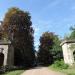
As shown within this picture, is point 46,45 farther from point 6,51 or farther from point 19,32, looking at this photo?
point 6,51

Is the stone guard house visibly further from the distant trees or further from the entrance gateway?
the distant trees

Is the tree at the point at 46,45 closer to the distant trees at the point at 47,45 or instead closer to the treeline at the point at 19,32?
the distant trees at the point at 47,45

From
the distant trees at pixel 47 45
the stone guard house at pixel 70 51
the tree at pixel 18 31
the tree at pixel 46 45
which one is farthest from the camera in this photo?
the tree at pixel 46 45

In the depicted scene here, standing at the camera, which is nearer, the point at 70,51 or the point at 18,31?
the point at 70,51

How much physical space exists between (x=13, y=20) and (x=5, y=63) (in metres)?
14.5

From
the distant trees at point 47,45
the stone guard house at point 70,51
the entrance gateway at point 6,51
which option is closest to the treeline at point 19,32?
the entrance gateway at point 6,51

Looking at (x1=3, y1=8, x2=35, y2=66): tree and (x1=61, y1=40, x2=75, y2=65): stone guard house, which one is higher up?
(x1=3, y1=8, x2=35, y2=66): tree

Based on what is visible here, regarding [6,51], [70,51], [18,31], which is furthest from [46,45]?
[6,51]

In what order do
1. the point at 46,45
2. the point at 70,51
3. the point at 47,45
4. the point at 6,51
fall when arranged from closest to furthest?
the point at 70,51, the point at 6,51, the point at 47,45, the point at 46,45

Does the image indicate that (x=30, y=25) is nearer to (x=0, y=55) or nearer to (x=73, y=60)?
(x=0, y=55)

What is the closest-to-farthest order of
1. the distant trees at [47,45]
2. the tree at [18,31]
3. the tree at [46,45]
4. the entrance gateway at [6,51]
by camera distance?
the entrance gateway at [6,51], the tree at [18,31], the distant trees at [47,45], the tree at [46,45]

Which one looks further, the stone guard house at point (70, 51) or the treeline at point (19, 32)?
the treeline at point (19, 32)

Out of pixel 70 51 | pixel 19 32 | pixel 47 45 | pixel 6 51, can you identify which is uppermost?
pixel 19 32

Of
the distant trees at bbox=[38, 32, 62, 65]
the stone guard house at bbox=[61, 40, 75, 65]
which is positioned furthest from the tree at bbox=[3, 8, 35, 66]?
the distant trees at bbox=[38, 32, 62, 65]
